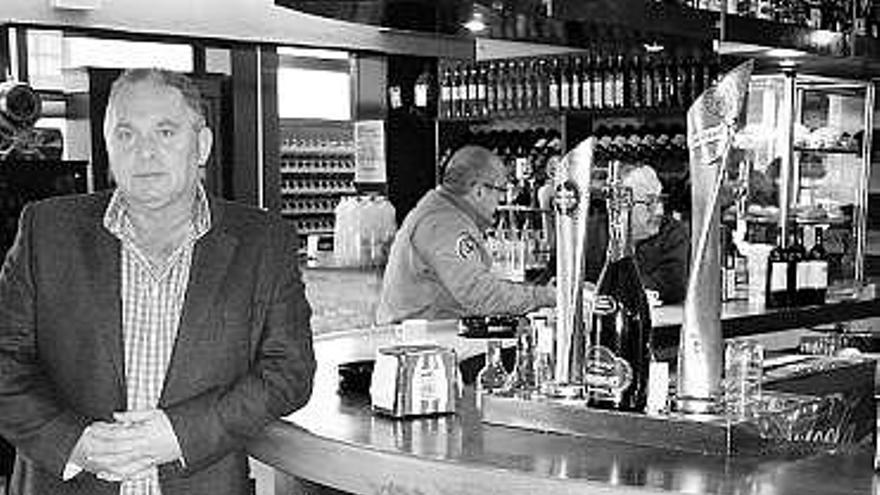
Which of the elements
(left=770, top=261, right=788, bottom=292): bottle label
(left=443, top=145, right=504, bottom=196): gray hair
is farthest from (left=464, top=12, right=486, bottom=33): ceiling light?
(left=770, top=261, right=788, bottom=292): bottle label

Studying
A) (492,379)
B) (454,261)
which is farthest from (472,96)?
(492,379)

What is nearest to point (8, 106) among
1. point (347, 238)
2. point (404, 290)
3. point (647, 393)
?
point (404, 290)

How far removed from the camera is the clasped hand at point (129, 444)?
2.23 m

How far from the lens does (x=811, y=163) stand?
7.79 meters

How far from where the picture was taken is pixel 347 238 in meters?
7.41

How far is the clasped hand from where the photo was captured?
2.23 meters

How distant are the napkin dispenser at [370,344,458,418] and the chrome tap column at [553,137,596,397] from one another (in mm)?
231

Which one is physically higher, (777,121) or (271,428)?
(777,121)

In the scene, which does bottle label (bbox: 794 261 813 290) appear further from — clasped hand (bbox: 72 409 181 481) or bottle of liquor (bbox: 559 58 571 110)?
clasped hand (bbox: 72 409 181 481)

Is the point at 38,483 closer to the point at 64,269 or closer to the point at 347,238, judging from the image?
the point at 64,269

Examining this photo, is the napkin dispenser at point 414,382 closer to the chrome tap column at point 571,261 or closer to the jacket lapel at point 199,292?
the chrome tap column at point 571,261

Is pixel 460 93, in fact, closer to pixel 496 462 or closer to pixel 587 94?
pixel 587 94

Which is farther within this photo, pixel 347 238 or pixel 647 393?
pixel 347 238

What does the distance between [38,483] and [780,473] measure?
143 cm
